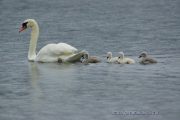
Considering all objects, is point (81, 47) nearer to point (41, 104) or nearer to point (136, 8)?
point (41, 104)

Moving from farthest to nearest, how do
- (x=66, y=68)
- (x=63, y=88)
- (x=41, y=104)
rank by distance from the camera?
(x=66, y=68), (x=63, y=88), (x=41, y=104)

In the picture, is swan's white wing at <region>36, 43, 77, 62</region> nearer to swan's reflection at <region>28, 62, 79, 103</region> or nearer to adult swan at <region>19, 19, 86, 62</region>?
adult swan at <region>19, 19, 86, 62</region>

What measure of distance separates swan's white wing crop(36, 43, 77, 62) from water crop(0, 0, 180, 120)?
0.24m

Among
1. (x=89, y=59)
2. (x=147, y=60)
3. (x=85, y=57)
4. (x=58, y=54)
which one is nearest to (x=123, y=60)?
(x=147, y=60)

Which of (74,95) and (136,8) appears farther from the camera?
(136,8)

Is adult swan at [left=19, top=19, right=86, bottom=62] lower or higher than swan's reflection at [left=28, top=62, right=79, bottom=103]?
higher

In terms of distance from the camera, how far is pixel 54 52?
20.8 m

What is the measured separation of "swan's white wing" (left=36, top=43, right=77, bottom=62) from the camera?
20578 millimetres

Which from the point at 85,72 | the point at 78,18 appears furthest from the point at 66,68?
the point at 78,18

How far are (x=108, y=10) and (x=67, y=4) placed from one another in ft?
14.0

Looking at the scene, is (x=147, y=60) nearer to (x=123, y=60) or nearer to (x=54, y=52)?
(x=123, y=60)

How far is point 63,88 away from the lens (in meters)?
17.1

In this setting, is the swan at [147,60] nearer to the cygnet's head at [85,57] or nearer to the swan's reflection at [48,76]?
the cygnet's head at [85,57]

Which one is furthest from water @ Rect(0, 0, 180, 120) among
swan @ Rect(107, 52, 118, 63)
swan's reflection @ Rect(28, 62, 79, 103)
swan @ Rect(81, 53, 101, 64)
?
swan @ Rect(81, 53, 101, 64)
